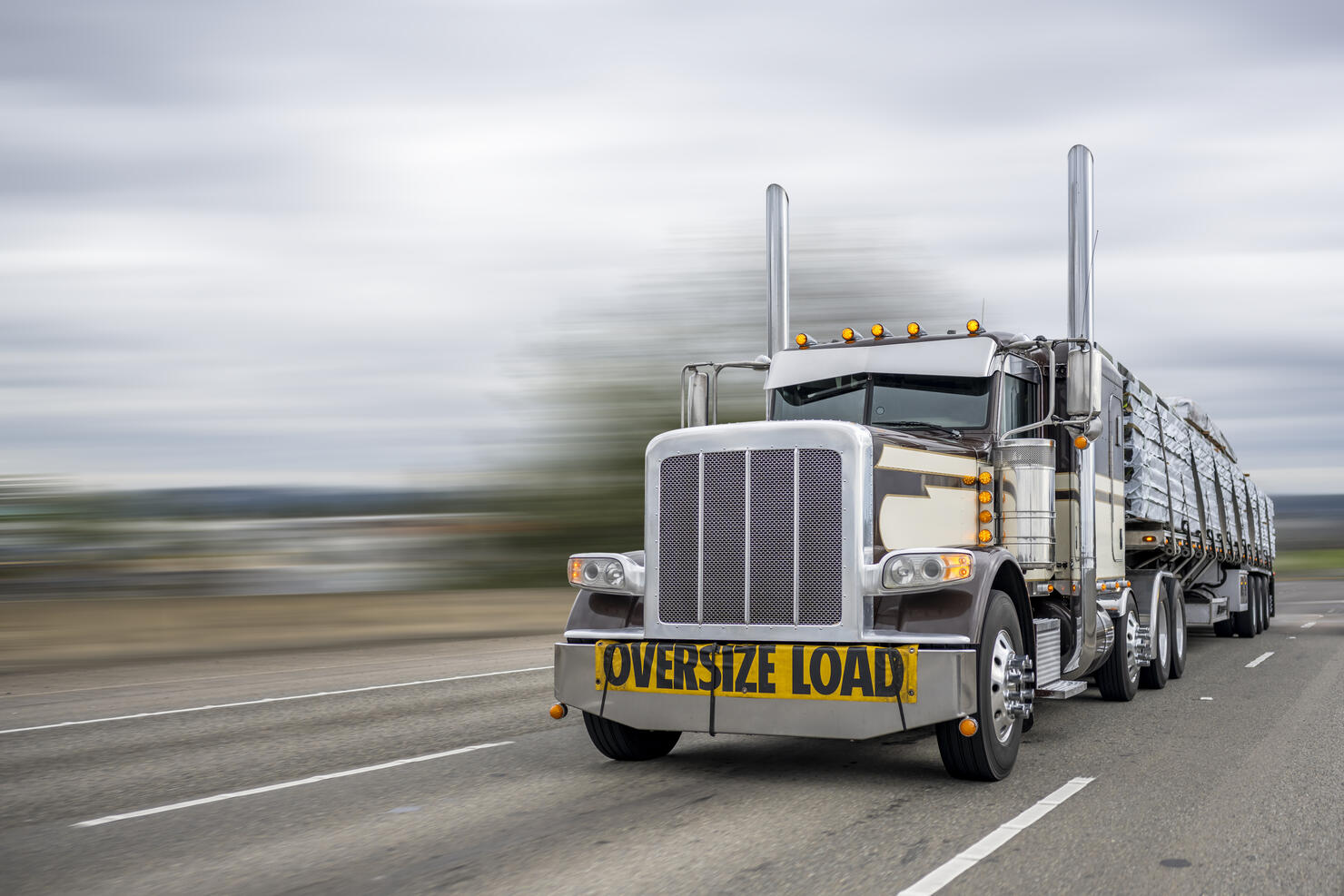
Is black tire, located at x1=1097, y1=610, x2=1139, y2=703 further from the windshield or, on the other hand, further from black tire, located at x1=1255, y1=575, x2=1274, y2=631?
black tire, located at x1=1255, y1=575, x2=1274, y2=631

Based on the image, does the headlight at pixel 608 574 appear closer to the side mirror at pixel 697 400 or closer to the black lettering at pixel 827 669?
the black lettering at pixel 827 669

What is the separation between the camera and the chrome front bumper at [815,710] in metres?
6.73

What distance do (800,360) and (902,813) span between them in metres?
4.06

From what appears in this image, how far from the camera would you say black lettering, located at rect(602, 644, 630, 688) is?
7.45 m

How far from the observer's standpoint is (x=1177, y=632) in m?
13.3

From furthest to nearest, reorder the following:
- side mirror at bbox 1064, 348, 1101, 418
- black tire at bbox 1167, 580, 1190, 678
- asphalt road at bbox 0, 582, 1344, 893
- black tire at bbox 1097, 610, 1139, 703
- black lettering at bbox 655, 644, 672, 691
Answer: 1. black tire at bbox 1167, 580, 1190, 678
2. black tire at bbox 1097, 610, 1139, 703
3. side mirror at bbox 1064, 348, 1101, 418
4. black lettering at bbox 655, 644, 672, 691
5. asphalt road at bbox 0, 582, 1344, 893

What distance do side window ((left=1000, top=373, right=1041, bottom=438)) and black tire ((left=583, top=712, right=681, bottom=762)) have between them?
10.8 ft

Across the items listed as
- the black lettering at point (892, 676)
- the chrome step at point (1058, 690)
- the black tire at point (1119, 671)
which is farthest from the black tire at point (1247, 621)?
the black lettering at point (892, 676)

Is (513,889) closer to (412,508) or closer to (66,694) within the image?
(66,694)

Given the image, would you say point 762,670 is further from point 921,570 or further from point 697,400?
point 697,400

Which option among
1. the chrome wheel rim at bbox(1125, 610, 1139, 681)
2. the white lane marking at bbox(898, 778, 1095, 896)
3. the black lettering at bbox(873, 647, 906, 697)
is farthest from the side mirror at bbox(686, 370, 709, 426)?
the chrome wheel rim at bbox(1125, 610, 1139, 681)

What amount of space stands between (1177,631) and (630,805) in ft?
28.3

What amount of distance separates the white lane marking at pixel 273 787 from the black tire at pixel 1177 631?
7.67 meters

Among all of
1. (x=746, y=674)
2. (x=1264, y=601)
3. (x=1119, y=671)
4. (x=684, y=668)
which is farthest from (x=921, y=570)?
(x=1264, y=601)
